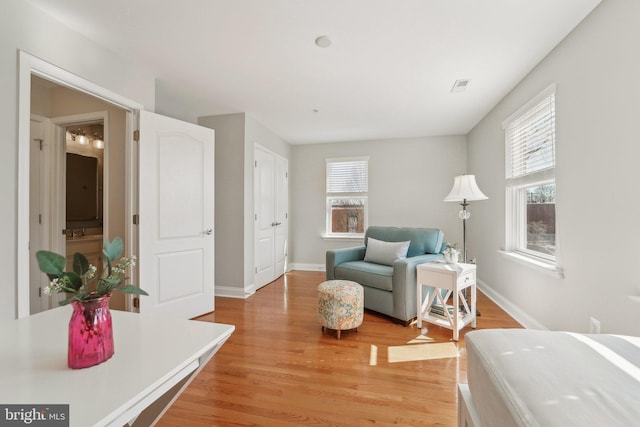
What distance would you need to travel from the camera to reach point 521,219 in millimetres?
3018

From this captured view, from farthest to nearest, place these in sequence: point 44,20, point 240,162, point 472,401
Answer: point 240,162
point 44,20
point 472,401

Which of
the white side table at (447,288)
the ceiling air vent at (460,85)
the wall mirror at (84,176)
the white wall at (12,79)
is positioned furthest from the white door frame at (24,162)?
the ceiling air vent at (460,85)

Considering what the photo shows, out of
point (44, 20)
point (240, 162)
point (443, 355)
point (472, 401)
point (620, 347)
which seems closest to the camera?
point (620, 347)

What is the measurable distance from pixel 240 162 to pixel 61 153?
187 centimetres

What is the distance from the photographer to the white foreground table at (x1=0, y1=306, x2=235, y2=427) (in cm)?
65

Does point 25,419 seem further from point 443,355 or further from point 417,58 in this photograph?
point 417,58

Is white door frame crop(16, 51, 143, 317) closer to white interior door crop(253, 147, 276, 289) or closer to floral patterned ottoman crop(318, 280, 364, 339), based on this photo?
floral patterned ottoman crop(318, 280, 364, 339)

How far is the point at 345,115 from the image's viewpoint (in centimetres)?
382

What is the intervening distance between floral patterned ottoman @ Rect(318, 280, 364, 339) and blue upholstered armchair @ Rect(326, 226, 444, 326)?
1.42 ft

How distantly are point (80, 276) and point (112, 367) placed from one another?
0.92 ft

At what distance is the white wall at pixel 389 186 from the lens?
Result: 15.9ft

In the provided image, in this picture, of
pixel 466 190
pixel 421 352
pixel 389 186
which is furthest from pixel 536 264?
pixel 389 186

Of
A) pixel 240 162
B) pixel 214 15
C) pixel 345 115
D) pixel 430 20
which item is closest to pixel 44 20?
pixel 214 15

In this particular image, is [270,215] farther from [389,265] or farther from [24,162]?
[24,162]
